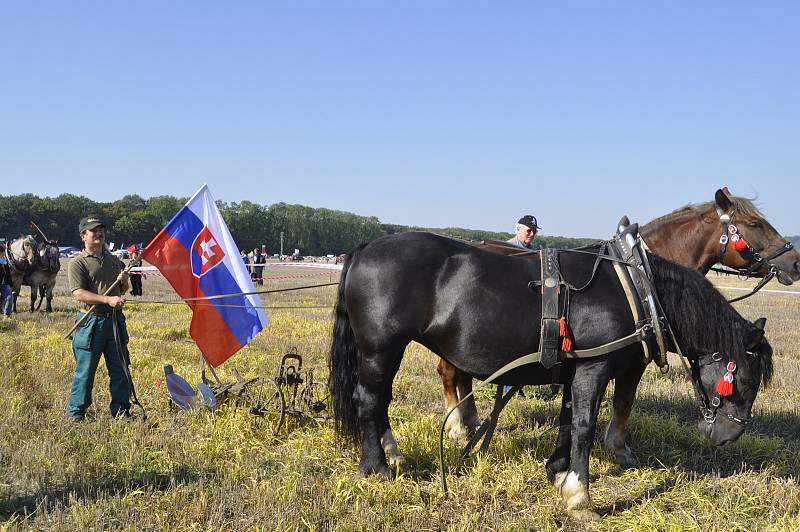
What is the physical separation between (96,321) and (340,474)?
2722 mm

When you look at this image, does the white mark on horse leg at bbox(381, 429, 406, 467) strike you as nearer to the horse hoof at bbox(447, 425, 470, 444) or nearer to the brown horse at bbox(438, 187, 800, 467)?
the horse hoof at bbox(447, 425, 470, 444)

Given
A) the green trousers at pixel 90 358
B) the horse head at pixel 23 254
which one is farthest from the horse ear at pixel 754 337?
the horse head at pixel 23 254

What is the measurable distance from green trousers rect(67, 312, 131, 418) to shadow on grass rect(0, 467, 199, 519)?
54.4 inches

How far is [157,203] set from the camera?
11175 centimetres

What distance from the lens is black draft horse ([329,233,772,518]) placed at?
3812 mm

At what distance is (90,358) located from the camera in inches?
199

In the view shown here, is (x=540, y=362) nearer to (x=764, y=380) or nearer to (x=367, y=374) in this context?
(x=367, y=374)

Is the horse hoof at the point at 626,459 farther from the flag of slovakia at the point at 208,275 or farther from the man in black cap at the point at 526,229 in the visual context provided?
the flag of slovakia at the point at 208,275

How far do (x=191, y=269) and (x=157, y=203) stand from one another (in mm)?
116530

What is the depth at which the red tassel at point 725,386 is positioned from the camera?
384 cm

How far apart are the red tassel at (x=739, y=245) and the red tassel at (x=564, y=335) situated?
7.52 ft

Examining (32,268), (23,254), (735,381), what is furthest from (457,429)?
(23,254)

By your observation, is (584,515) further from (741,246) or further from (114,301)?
(114,301)

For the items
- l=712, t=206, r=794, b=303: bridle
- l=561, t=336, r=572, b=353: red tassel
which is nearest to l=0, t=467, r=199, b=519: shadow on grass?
l=561, t=336, r=572, b=353: red tassel
